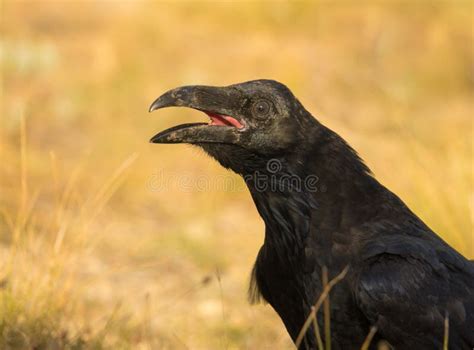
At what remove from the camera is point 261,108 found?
15.9 feet

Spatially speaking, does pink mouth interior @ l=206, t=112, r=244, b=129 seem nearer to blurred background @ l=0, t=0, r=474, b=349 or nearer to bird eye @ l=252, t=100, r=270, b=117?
bird eye @ l=252, t=100, r=270, b=117

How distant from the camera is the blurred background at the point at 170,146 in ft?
20.5

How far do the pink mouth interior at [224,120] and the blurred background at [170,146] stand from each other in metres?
0.85

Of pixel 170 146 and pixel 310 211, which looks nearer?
pixel 310 211

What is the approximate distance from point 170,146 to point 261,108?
6.64 m

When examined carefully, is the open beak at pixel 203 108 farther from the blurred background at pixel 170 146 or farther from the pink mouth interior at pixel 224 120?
the blurred background at pixel 170 146

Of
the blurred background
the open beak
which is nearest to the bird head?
the open beak

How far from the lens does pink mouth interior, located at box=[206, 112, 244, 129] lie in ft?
16.0

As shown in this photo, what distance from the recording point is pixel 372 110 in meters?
Answer: 13.4

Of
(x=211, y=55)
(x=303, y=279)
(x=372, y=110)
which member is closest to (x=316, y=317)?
(x=303, y=279)

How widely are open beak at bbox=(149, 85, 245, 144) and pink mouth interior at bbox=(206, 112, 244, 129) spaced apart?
1 cm

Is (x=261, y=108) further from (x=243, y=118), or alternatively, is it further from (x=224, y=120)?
(x=224, y=120)

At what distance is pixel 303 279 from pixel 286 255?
175 millimetres

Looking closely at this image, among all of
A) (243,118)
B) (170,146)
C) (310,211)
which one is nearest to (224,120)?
(243,118)
